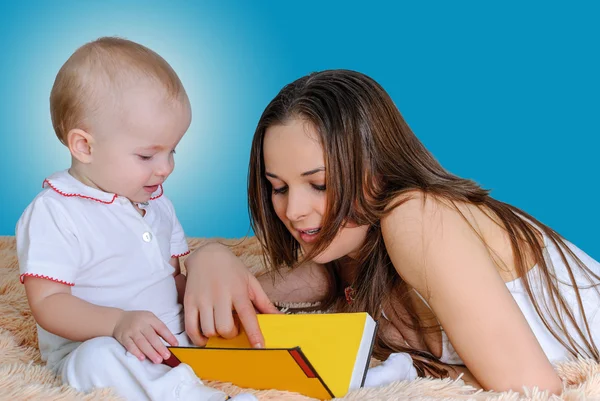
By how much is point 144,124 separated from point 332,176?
1.07 feet

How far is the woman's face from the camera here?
131cm

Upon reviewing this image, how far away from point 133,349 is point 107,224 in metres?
0.25

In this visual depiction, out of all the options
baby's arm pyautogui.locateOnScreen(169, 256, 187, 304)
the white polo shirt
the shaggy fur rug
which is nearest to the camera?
the shaggy fur rug

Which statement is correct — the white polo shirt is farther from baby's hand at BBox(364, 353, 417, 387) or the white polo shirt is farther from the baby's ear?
baby's hand at BBox(364, 353, 417, 387)

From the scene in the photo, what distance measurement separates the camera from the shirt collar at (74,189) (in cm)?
126

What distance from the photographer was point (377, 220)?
1.35 m

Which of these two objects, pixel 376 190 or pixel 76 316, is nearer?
pixel 76 316

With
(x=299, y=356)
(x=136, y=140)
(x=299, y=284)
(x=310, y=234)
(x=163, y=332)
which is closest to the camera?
(x=299, y=356)

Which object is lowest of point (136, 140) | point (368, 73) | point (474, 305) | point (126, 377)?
point (126, 377)

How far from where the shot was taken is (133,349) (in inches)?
44.3

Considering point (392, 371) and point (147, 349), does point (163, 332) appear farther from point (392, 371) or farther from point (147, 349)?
point (392, 371)

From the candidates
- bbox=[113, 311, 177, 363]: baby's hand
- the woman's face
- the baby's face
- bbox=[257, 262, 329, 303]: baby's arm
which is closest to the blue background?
bbox=[257, 262, 329, 303]: baby's arm

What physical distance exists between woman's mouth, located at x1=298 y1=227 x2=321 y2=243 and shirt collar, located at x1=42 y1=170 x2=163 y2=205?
0.34m

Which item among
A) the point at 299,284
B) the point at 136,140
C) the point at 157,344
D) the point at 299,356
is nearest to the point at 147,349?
the point at 157,344
